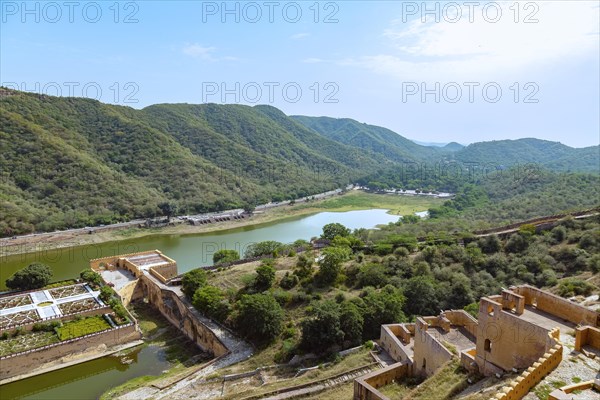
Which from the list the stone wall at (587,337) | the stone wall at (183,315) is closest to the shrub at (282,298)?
the stone wall at (183,315)

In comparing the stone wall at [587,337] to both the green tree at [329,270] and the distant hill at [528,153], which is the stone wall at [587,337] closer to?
the green tree at [329,270]

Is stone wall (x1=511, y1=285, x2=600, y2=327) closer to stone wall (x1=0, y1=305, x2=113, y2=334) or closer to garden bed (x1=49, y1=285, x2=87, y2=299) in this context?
stone wall (x1=0, y1=305, x2=113, y2=334)

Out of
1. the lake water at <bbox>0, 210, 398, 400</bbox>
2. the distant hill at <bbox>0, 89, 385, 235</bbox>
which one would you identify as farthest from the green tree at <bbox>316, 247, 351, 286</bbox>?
the distant hill at <bbox>0, 89, 385, 235</bbox>

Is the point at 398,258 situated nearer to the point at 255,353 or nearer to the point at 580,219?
the point at 255,353

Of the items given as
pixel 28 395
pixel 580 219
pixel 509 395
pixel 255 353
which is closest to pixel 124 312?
pixel 28 395

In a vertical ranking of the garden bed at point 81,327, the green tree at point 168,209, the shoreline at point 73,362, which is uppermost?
the green tree at point 168,209

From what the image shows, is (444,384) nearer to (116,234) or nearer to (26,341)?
(26,341)
